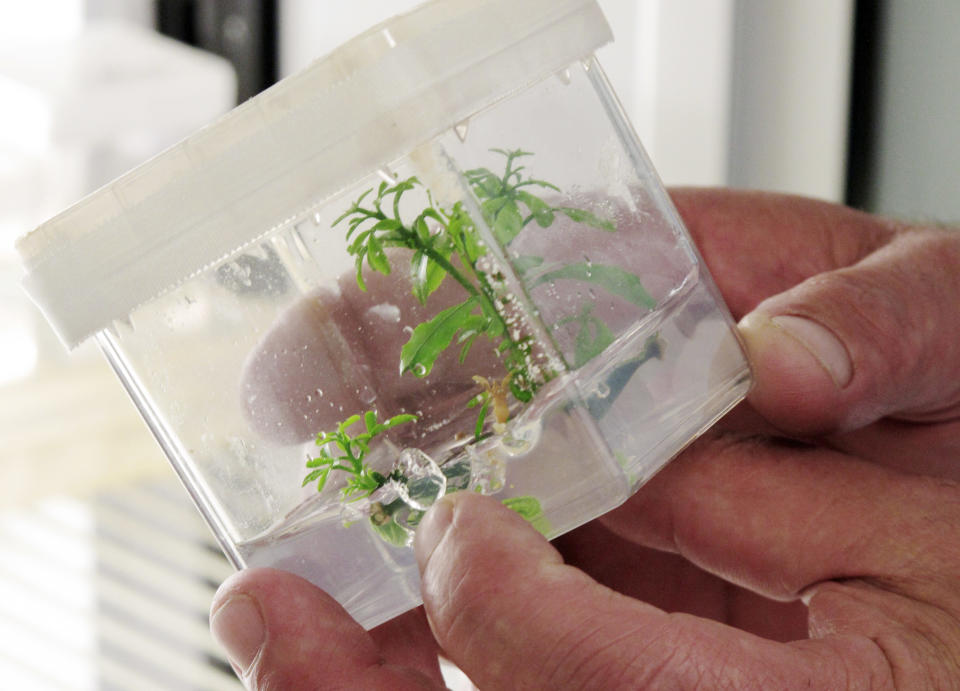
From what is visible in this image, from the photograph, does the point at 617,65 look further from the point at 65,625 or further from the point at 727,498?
the point at 65,625

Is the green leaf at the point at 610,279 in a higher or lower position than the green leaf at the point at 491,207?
lower

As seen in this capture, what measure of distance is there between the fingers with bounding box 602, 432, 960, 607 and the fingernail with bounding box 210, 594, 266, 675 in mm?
261

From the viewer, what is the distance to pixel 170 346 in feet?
1.51

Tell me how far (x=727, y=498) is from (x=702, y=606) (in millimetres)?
225

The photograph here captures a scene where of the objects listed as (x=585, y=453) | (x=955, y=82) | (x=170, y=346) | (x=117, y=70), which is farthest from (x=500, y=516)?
(x=117, y=70)

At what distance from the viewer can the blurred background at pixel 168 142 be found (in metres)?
0.95

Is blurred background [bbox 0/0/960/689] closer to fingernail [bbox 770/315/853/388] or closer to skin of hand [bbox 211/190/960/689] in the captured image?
skin of hand [bbox 211/190/960/689]

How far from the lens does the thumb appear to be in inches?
22.7

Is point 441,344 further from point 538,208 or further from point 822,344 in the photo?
point 822,344

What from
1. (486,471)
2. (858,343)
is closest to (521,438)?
(486,471)

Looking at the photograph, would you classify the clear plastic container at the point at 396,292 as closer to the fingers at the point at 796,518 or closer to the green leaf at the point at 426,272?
the green leaf at the point at 426,272

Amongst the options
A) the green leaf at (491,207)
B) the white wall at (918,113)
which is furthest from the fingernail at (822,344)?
the white wall at (918,113)

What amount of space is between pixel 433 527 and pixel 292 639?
3.9 inches

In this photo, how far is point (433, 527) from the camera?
0.46m
